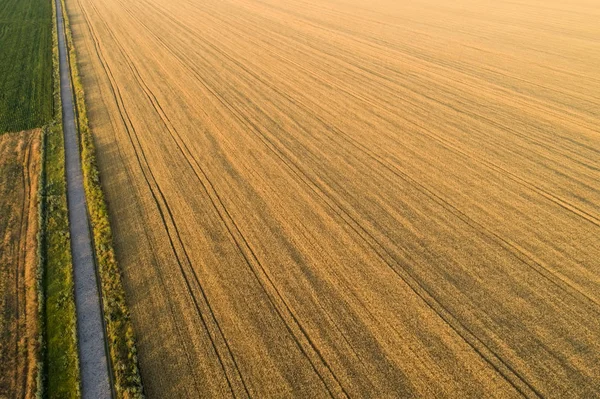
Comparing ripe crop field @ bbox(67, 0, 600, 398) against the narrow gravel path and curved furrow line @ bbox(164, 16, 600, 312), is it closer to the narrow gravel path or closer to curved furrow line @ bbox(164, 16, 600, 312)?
curved furrow line @ bbox(164, 16, 600, 312)

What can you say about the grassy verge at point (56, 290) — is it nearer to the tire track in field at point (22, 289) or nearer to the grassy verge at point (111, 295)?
the tire track in field at point (22, 289)

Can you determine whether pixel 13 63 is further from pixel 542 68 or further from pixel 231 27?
pixel 542 68

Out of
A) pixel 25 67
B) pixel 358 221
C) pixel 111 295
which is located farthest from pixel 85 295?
pixel 25 67

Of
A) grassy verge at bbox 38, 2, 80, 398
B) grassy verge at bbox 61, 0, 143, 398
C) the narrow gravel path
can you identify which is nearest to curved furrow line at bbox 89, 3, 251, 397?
grassy verge at bbox 61, 0, 143, 398

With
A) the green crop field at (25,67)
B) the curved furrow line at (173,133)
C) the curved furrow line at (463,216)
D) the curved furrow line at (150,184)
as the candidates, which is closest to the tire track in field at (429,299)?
the curved furrow line at (463,216)

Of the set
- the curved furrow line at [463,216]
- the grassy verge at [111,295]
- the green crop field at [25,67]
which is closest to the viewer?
the grassy verge at [111,295]

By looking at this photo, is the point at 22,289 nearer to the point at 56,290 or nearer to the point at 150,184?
the point at 56,290
